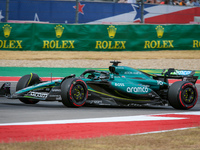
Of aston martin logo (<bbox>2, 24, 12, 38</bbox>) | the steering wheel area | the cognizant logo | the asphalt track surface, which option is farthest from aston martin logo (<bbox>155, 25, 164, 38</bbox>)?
the cognizant logo

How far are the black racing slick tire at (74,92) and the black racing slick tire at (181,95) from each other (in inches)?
71.9

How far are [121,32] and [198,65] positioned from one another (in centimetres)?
413

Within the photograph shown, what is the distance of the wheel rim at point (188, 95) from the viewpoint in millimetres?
9648

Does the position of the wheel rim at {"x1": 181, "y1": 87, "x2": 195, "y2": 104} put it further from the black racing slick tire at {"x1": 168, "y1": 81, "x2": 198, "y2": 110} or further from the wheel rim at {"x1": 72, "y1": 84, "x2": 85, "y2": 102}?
the wheel rim at {"x1": 72, "y1": 84, "x2": 85, "y2": 102}

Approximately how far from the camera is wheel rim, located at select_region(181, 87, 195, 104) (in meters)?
9.65

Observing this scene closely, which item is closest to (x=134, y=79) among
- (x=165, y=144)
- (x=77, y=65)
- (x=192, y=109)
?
(x=192, y=109)

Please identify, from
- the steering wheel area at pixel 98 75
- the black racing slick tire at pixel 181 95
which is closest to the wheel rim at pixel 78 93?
the steering wheel area at pixel 98 75

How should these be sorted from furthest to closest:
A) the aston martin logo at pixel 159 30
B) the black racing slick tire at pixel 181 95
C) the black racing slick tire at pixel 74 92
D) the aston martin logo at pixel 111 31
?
the aston martin logo at pixel 159 30 → the aston martin logo at pixel 111 31 → the black racing slick tire at pixel 181 95 → the black racing slick tire at pixel 74 92

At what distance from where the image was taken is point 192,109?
32.5 feet

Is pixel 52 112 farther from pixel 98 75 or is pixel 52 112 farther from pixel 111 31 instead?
pixel 111 31

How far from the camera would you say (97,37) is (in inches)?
902

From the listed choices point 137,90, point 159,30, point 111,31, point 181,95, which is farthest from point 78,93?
point 159,30

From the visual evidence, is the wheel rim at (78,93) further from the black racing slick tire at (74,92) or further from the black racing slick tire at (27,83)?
the black racing slick tire at (27,83)

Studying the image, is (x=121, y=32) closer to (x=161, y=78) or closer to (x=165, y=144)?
(x=161, y=78)
